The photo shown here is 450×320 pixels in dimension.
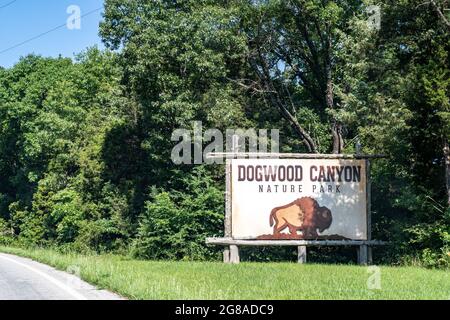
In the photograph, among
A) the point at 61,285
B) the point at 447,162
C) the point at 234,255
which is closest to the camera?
the point at 61,285

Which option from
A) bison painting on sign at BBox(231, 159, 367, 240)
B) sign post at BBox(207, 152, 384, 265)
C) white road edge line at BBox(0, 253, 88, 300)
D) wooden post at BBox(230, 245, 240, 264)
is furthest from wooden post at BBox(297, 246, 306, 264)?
white road edge line at BBox(0, 253, 88, 300)

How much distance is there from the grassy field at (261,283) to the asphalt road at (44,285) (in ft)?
1.11

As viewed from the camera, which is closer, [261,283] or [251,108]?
[261,283]

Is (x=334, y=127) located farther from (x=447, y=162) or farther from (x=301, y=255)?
(x=447, y=162)

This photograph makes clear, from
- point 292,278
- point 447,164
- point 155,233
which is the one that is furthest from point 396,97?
point 155,233

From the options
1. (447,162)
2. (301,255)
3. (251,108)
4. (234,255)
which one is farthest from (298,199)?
(251,108)

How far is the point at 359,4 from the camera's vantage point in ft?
87.4

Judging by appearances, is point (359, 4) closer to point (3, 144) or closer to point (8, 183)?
point (3, 144)

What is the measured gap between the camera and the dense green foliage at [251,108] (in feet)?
63.4

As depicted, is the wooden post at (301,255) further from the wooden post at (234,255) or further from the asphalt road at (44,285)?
the asphalt road at (44,285)

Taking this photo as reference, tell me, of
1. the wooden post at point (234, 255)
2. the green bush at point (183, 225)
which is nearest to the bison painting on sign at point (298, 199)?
the wooden post at point (234, 255)

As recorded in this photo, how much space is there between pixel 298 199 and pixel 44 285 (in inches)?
402

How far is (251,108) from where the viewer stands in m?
29.8
